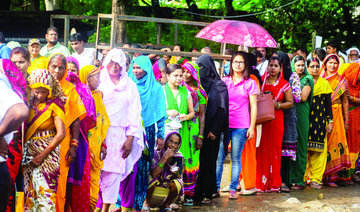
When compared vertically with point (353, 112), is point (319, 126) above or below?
below

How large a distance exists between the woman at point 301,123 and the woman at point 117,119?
3214 mm

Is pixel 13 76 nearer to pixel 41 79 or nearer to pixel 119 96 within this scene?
pixel 41 79

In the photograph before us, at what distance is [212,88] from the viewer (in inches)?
291

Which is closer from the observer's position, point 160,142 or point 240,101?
point 160,142

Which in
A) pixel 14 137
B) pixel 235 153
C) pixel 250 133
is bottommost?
pixel 235 153

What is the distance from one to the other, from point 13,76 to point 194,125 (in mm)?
3010

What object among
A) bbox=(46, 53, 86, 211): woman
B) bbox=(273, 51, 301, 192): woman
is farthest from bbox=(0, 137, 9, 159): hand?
bbox=(273, 51, 301, 192): woman

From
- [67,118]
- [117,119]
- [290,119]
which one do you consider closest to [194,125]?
[117,119]

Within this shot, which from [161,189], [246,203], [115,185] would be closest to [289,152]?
[246,203]

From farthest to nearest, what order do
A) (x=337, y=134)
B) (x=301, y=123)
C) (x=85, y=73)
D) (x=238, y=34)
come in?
(x=337, y=134) → (x=301, y=123) → (x=238, y=34) → (x=85, y=73)

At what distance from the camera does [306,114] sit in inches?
344

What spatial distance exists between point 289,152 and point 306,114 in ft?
2.12

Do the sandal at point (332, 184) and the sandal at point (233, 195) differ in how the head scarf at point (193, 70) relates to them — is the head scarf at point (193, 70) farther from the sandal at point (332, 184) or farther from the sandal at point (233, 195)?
the sandal at point (332, 184)

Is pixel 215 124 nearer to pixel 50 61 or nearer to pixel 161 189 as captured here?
pixel 161 189
